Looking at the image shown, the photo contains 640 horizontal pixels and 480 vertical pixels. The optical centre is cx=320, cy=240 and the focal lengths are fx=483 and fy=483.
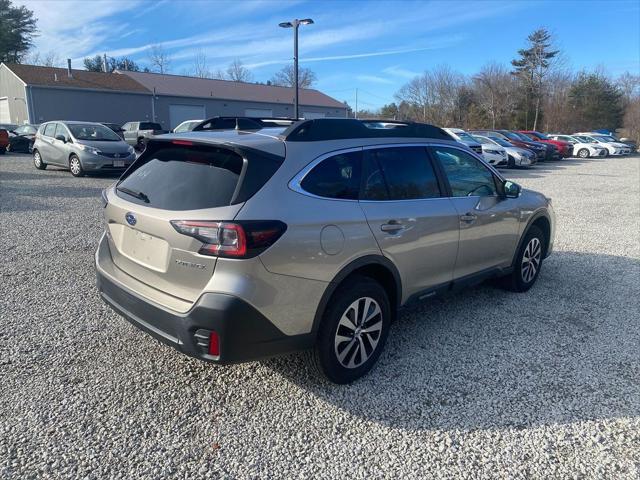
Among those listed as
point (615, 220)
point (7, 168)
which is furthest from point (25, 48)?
point (615, 220)

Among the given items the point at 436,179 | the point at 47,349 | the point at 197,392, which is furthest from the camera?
the point at 436,179

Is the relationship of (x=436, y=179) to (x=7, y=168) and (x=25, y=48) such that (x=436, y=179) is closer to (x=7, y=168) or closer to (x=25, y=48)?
(x=7, y=168)

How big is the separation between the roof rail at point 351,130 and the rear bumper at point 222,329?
1178 mm

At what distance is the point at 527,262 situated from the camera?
531cm

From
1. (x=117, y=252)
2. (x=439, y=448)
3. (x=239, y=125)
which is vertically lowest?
(x=439, y=448)

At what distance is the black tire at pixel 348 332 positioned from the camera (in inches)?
126

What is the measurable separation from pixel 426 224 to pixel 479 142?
62.5ft

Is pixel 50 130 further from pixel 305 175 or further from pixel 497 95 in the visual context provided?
pixel 497 95

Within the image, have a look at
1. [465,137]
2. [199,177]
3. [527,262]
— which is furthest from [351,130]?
[465,137]

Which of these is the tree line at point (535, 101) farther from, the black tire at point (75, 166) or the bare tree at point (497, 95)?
the black tire at point (75, 166)

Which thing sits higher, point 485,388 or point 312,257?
point 312,257

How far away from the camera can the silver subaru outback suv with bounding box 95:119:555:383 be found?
9.07 ft

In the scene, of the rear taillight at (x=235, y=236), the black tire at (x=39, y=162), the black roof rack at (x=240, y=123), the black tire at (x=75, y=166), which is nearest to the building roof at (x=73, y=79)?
the black tire at (x=39, y=162)

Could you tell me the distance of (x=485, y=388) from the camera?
11.2ft
